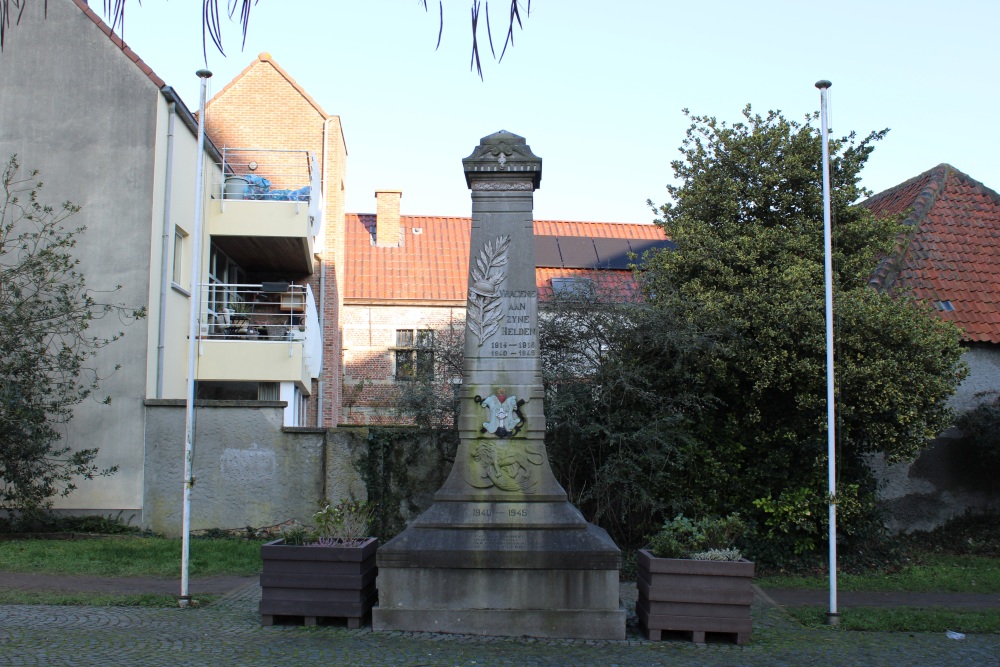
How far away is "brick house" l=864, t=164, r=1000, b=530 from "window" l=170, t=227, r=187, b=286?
1224 centimetres

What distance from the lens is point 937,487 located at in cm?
1616

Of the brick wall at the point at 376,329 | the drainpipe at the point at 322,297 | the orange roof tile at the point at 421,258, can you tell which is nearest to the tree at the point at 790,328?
the drainpipe at the point at 322,297

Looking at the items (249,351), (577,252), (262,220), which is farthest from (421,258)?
(249,351)

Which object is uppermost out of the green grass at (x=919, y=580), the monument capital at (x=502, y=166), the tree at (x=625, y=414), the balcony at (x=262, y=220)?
the balcony at (x=262, y=220)

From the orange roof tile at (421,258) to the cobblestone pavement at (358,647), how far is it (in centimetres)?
2064

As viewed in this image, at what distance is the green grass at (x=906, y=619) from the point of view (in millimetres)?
9398

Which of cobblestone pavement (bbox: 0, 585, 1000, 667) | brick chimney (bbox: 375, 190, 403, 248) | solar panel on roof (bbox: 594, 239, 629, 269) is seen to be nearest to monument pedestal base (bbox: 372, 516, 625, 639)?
cobblestone pavement (bbox: 0, 585, 1000, 667)

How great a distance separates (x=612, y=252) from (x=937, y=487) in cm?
1846

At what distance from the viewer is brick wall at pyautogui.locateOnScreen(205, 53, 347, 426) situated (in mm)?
23688

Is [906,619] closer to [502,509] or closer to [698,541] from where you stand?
[698,541]

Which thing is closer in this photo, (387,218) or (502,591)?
(502,591)

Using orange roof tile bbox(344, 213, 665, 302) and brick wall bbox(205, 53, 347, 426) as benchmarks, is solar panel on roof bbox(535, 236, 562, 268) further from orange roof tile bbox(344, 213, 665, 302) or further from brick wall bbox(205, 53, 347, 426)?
brick wall bbox(205, 53, 347, 426)

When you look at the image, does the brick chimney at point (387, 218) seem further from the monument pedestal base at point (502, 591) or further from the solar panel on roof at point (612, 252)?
the monument pedestal base at point (502, 591)

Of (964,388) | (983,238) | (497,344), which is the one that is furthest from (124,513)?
(983,238)
